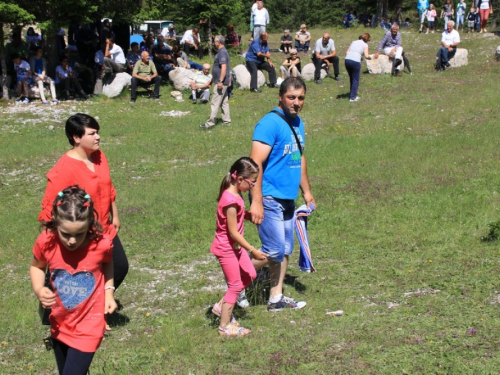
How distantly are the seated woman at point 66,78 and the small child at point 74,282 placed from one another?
15770 mm

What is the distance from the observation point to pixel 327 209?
9016 mm

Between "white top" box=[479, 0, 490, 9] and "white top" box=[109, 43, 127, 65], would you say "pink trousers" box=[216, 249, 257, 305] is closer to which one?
"white top" box=[109, 43, 127, 65]

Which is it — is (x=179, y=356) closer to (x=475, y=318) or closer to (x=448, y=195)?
(x=475, y=318)

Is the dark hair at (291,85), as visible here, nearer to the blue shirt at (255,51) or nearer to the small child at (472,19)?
the blue shirt at (255,51)

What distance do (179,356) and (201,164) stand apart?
8208 mm

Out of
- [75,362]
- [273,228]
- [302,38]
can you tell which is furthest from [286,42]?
[75,362]

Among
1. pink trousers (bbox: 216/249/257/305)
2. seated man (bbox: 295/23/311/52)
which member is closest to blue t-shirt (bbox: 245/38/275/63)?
seated man (bbox: 295/23/311/52)

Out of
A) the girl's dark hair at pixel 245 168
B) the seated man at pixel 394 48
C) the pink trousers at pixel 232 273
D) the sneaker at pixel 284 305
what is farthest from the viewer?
the seated man at pixel 394 48

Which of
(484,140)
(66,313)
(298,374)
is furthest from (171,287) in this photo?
(484,140)

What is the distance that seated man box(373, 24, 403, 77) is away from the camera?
20.8 m

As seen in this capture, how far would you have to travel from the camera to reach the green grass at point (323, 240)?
15.7 feet

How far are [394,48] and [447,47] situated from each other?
6.43ft

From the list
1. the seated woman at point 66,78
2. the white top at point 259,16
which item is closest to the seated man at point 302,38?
the white top at point 259,16

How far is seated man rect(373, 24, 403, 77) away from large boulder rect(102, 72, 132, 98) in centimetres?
887
